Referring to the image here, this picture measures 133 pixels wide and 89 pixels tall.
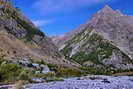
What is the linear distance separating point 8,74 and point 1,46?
6193 inches

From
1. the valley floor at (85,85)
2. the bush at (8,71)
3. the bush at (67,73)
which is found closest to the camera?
the bush at (8,71)

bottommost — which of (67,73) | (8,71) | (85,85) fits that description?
(85,85)

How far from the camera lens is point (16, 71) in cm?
2453

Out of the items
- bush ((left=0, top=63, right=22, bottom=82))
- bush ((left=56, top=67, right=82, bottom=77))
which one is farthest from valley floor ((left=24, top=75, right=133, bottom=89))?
bush ((left=56, top=67, right=82, bottom=77))

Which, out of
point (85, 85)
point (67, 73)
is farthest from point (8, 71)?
point (67, 73)

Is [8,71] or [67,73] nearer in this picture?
[8,71]

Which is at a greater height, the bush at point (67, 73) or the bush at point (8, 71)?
the bush at point (67, 73)

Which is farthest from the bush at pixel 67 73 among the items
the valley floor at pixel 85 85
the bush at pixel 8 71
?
the bush at pixel 8 71

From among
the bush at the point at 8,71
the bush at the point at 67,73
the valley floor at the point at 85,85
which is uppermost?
the bush at the point at 67,73

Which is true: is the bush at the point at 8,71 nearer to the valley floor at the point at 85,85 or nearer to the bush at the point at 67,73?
the valley floor at the point at 85,85

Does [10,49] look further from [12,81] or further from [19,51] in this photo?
[12,81]

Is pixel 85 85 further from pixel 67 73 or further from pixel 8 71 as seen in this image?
pixel 67 73

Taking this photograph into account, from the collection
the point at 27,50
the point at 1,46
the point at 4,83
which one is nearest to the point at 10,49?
the point at 1,46

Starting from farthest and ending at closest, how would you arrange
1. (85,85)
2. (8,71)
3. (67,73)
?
1. (67,73)
2. (85,85)
3. (8,71)
